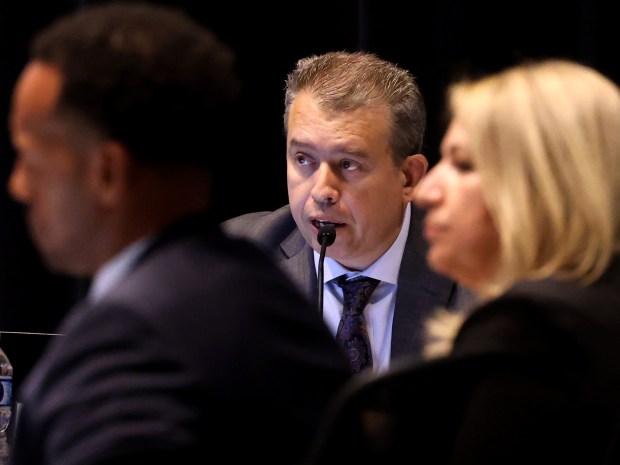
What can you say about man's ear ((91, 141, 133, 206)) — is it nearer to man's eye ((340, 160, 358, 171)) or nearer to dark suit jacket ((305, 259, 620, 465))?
dark suit jacket ((305, 259, 620, 465))

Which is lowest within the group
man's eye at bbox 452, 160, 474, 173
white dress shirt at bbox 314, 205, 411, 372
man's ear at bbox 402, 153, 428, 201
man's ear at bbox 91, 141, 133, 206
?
white dress shirt at bbox 314, 205, 411, 372

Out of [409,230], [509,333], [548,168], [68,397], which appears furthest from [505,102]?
[409,230]

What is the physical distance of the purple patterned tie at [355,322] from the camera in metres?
2.29

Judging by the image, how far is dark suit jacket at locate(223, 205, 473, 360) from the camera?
2309 millimetres

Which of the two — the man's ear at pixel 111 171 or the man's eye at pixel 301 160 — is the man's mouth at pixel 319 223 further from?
the man's ear at pixel 111 171

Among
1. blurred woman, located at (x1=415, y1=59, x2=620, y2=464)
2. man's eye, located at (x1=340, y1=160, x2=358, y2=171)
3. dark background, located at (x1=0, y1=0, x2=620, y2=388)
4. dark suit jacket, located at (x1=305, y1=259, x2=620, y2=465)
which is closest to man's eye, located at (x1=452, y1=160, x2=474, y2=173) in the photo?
blurred woman, located at (x1=415, y1=59, x2=620, y2=464)

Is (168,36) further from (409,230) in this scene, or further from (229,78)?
(409,230)

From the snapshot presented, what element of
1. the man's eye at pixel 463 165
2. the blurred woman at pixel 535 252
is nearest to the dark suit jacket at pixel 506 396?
the blurred woman at pixel 535 252

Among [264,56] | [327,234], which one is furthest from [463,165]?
[264,56]

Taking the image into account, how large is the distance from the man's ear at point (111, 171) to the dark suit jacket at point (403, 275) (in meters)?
1.22

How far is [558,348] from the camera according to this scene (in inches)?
41.6

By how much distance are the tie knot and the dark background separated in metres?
0.56

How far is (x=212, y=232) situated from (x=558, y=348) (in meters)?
0.32

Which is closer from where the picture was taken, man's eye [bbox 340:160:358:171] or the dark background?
man's eye [bbox 340:160:358:171]
